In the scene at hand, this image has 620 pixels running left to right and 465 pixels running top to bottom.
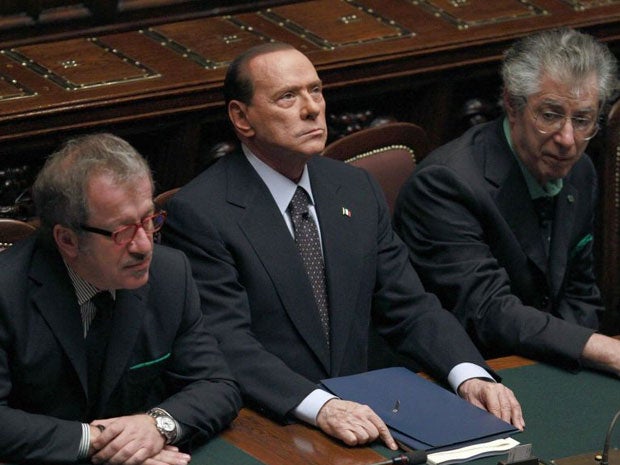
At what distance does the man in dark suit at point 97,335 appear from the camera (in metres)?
3.49

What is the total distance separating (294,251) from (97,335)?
0.71 m

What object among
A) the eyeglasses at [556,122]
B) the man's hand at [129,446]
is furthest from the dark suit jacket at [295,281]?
the eyeglasses at [556,122]

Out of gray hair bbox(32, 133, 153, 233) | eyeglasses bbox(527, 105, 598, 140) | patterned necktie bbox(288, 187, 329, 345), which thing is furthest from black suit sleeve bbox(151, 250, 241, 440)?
eyeglasses bbox(527, 105, 598, 140)

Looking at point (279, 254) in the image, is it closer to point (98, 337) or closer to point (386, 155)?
point (98, 337)

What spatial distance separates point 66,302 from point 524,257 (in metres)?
1.57

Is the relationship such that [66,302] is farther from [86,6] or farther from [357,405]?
[86,6]

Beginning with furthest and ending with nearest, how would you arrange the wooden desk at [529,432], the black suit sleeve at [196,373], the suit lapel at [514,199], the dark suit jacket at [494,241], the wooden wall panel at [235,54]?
the wooden wall panel at [235,54] < the suit lapel at [514,199] < the dark suit jacket at [494,241] < the black suit sleeve at [196,373] < the wooden desk at [529,432]

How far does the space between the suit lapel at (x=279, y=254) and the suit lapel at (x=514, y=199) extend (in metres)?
0.73

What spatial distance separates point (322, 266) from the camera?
4.27 metres

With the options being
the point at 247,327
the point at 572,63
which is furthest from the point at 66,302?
the point at 572,63

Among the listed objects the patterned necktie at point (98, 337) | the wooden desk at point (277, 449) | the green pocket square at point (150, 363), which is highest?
the patterned necktie at point (98, 337)

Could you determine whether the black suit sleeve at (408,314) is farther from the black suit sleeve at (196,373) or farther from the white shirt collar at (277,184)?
the black suit sleeve at (196,373)

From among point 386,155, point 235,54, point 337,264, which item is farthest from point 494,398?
point 235,54

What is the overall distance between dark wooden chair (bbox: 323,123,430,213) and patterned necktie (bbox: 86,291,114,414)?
122 cm
